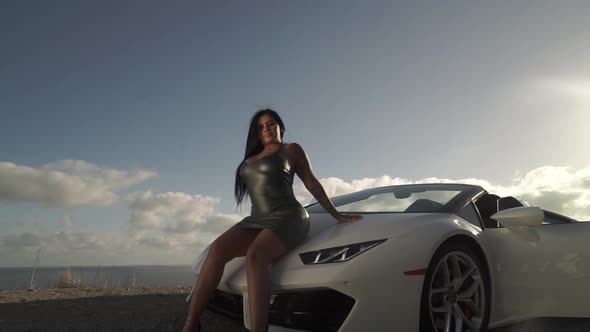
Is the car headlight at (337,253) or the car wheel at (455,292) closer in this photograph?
the car headlight at (337,253)

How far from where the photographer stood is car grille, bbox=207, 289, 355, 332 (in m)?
2.49

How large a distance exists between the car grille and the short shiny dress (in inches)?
15.0

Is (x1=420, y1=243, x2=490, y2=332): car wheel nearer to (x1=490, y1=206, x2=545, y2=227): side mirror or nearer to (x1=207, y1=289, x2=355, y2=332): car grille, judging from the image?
(x1=490, y1=206, x2=545, y2=227): side mirror

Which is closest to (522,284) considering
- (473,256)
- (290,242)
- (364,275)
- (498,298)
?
(498,298)

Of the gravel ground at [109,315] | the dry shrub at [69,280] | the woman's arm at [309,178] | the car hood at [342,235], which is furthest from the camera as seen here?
the dry shrub at [69,280]

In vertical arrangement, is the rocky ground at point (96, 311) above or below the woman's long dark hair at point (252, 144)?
below

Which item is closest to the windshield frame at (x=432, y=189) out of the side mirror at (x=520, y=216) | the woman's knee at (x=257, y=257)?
the side mirror at (x=520, y=216)

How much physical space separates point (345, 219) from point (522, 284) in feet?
4.86

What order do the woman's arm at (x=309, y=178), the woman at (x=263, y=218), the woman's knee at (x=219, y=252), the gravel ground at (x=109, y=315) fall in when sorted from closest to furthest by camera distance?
the woman at (x=263, y=218) < the woman's knee at (x=219, y=252) < the woman's arm at (x=309, y=178) < the gravel ground at (x=109, y=315)

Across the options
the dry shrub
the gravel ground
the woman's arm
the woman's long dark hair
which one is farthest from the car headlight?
the dry shrub

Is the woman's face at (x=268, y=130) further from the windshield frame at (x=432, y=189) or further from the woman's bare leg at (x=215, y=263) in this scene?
the windshield frame at (x=432, y=189)

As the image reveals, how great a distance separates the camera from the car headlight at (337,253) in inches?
102

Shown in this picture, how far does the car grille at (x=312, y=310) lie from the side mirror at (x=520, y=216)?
1500 mm

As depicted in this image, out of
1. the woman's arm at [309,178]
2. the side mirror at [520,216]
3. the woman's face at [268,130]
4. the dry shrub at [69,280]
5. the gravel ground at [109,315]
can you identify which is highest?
the woman's face at [268,130]
